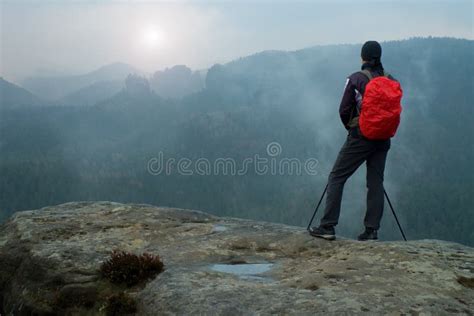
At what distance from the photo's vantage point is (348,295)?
7434 mm

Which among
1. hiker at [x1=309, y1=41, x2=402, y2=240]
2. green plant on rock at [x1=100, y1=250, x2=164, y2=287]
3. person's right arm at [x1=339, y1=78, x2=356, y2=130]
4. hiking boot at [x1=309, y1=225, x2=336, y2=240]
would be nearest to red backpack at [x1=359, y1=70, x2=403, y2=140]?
hiker at [x1=309, y1=41, x2=402, y2=240]

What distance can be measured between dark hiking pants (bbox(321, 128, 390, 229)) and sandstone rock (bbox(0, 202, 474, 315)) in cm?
83

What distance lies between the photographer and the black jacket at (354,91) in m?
10.7

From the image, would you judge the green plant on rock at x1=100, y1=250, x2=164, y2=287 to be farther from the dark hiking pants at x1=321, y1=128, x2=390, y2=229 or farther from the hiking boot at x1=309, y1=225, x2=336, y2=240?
the dark hiking pants at x1=321, y1=128, x2=390, y2=229

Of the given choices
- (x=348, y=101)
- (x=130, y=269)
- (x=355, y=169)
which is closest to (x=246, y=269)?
(x=130, y=269)

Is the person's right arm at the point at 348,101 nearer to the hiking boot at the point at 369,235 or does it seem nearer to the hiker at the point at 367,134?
the hiker at the point at 367,134

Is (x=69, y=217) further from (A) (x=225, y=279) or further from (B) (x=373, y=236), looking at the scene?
(B) (x=373, y=236)

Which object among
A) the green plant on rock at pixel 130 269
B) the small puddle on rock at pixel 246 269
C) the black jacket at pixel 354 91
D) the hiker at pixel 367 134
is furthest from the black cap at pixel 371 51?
the green plant on rock at pixel 130 269

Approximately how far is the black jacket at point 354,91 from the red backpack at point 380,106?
0.25 m

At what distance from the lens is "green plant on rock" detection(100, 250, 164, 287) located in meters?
8.78

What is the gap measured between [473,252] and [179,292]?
616 cm

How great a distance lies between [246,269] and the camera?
945cm

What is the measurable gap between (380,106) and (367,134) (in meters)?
0.65

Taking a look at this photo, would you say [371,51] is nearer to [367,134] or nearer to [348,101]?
[348,101]
